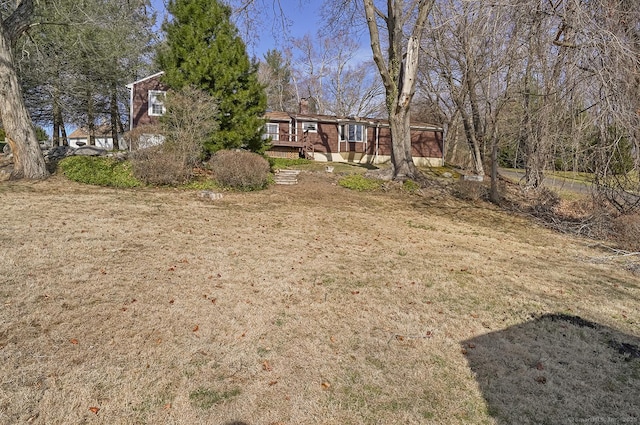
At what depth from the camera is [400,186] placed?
43.7ft

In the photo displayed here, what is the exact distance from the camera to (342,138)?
973 inches

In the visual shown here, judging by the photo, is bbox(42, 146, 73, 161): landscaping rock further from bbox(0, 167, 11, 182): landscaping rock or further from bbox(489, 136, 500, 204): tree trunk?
bbox(489, 136, 500, 204): tree trunk

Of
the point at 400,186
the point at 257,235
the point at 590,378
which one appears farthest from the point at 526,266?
the point at 400,186

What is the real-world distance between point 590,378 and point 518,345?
1.96 ft

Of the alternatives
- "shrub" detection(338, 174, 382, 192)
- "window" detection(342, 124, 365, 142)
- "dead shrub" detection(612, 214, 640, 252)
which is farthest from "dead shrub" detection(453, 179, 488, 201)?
"window" detection(342, 124, 365, 142)

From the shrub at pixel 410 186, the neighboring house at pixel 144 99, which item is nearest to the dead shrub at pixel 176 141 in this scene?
the shrub at pixel 410 186

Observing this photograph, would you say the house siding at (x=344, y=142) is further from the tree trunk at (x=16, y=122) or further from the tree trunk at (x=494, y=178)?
the tree trunk at (x=16, y=122)

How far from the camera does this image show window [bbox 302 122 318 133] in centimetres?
2394

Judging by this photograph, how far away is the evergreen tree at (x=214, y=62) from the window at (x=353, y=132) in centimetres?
1125

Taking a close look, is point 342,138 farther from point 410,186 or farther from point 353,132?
point 410,186

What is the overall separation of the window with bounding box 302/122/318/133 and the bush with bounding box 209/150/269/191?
1316cm

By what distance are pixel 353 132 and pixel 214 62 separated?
13.0m

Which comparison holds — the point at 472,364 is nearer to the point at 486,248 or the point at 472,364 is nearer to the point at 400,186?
the point at 486,248

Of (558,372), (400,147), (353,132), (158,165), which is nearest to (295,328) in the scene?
(558,372)
